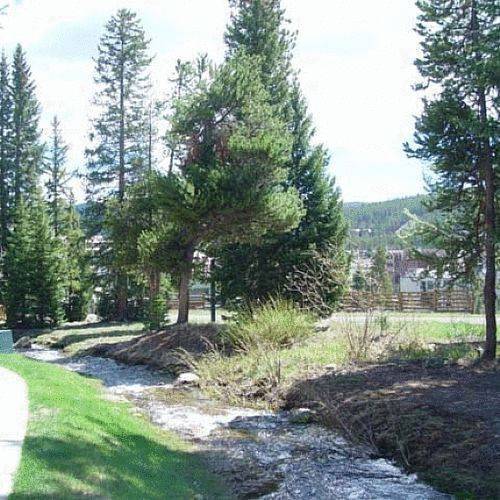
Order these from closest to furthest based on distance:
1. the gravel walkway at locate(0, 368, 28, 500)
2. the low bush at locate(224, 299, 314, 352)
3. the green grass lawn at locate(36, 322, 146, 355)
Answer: the gravel walkway at locate(0, 368, 28, 500) → the low bush at locate(224, 299, 314, 352) → the green grass lawn at locate(36, 322, 146, 355)

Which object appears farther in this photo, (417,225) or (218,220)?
(218,220)

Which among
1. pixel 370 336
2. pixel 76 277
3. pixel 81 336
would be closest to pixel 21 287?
pixel 76 277

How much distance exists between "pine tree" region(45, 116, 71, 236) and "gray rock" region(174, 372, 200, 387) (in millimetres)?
24933

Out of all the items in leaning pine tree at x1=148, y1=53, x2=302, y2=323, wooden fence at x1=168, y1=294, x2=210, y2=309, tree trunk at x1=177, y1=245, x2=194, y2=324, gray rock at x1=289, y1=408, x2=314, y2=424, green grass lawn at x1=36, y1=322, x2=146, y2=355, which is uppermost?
leaning pine tree at x1=148, y1=53, x2=302, y2=323

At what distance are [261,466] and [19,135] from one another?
35218mm

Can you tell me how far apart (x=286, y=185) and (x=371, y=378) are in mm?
14149

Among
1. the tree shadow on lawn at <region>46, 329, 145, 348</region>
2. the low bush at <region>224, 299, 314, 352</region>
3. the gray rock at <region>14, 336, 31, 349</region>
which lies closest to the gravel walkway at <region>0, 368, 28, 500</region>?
the low bush at <region>224, 299, 314, 352</region>

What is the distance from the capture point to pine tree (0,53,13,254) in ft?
122

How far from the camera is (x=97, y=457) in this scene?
20.9 ft

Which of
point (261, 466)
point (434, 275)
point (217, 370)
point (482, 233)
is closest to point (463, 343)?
point (434, 275)

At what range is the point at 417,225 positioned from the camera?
1396 cm

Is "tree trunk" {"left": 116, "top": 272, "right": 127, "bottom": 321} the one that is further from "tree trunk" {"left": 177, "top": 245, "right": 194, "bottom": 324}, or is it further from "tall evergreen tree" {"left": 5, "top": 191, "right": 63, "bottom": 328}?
"tree trunk" {"left": 177, "top": 245, "right": 194, "bottom": 324}

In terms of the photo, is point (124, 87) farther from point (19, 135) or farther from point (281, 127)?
point (281, 127)

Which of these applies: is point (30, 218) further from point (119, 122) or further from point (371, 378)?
point (371, 378)
